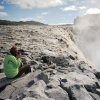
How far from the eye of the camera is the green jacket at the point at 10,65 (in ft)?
30.7

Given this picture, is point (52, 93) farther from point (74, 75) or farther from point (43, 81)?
point (74, 75)

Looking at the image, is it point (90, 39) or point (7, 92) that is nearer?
point (7, 92)

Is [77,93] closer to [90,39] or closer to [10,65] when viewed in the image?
[10,65]

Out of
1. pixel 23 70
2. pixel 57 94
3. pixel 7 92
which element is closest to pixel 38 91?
pixel 57 94

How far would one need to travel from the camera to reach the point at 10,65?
9438 millimetres

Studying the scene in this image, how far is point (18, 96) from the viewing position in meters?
7.56

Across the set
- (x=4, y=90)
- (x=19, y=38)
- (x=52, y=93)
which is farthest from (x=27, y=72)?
(x=19, y=38)

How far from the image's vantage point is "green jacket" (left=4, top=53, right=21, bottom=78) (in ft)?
30.7

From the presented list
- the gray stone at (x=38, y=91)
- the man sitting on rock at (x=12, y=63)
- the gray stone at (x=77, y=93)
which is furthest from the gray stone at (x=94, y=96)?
the man sitting on rock at (x=12, y=63)

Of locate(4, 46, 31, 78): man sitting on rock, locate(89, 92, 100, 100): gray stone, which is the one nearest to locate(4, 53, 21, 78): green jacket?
locate(4, 46, 31, 78): man sitting on rock

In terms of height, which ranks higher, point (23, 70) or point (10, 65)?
point (10, 65)

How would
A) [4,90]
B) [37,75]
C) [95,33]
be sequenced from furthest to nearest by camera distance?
[95,33]
[37,75]
[4,90]

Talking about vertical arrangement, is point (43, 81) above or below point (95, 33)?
above

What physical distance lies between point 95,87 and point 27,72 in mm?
2713
